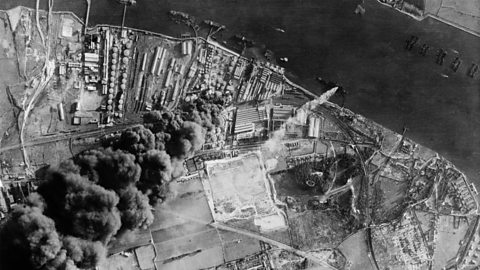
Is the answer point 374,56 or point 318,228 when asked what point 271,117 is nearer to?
point 374,56

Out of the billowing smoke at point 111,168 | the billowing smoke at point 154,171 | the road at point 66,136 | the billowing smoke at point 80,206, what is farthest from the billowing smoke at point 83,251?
the road at point 66,136

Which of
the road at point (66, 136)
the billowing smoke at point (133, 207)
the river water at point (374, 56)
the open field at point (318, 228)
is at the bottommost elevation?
the open field at point (318, 228)

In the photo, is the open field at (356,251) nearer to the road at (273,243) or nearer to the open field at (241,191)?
the road at (273,243)

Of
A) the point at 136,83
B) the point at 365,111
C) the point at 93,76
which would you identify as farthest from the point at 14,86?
the point at 365,111

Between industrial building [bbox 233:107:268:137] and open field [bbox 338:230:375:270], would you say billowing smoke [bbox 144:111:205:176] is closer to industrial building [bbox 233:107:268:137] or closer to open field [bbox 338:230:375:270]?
industrial building [bbox 233:107:268:137]

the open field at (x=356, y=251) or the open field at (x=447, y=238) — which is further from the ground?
the open field at (x=447, y=238)

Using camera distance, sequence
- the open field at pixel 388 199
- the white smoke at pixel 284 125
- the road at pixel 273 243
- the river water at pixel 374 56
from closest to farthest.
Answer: the river water at pixel 374 56 → the road at pixel 273 243 → the white smoke at pixel 284 125 → the open field at pixel 388 199

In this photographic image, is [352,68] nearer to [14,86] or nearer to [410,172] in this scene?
[410,172]
